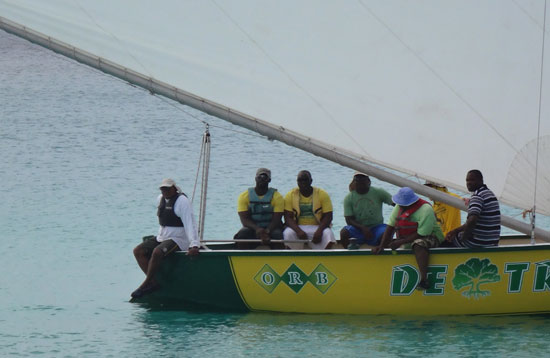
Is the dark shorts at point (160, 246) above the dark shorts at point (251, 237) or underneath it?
underneath

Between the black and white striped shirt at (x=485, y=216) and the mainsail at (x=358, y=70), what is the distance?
10 cm

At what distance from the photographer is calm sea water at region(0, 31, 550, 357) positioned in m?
9.25

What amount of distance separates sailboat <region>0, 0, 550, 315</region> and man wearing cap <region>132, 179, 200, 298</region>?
78 centimetres

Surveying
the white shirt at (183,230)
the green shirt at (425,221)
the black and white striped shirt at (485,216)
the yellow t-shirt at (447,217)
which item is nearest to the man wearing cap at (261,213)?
the white shirt at (183,230)

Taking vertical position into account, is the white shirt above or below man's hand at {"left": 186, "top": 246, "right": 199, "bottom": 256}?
above

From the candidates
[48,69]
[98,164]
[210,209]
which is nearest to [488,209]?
[210,209]

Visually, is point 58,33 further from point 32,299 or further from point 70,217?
point 70,217

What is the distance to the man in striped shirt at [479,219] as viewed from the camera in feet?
29.2

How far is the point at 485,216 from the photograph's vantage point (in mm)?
9148

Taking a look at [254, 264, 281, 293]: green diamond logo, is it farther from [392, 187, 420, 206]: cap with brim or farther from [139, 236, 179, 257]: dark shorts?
[392, 187, 420, 206]: cap with brim

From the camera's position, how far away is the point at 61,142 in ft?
87.2

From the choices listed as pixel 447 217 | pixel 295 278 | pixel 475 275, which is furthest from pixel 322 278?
pixel 447 217

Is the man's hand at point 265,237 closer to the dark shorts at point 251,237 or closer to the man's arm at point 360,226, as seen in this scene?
the dark shorts at point 251,237


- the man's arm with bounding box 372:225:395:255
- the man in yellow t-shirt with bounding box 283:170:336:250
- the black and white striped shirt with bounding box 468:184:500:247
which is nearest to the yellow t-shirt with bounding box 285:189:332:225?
the man in yellow t-shirt with bounding box 283:170:336:250
